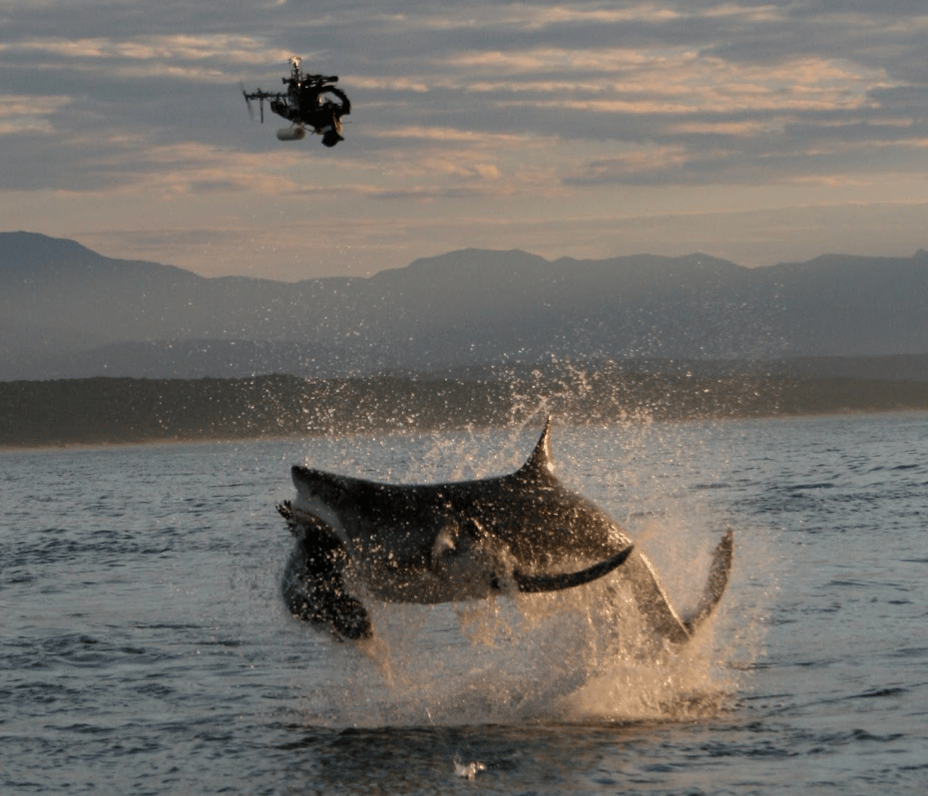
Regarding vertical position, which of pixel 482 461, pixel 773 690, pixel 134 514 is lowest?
pixel 482 461

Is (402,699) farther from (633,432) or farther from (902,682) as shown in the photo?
(633,432)

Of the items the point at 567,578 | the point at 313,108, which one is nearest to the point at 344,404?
the point at 313,108

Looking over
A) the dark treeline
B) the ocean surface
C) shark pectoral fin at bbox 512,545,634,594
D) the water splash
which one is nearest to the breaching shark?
shark pectoral fin at bbox 512,545,634,594

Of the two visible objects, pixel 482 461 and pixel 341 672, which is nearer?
pixel 341 672

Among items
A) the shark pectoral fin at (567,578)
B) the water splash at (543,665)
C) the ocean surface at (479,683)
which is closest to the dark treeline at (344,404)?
the ocean surface at (479,683)

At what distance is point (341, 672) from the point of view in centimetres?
1734

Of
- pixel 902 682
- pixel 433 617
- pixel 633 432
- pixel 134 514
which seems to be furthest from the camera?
pixel 633 432

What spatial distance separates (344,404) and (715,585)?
412 ft

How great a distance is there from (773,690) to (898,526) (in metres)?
16.8

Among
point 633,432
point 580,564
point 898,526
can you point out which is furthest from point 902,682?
point 633,432

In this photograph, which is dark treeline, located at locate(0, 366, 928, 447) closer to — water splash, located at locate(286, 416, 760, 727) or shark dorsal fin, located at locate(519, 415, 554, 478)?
water splash, located at locate(286, 416, 760, 727)

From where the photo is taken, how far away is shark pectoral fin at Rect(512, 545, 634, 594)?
12562 millimetres

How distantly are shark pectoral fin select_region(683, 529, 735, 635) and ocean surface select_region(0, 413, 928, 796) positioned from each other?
1.52 feet

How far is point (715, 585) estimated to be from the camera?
51.8ft
